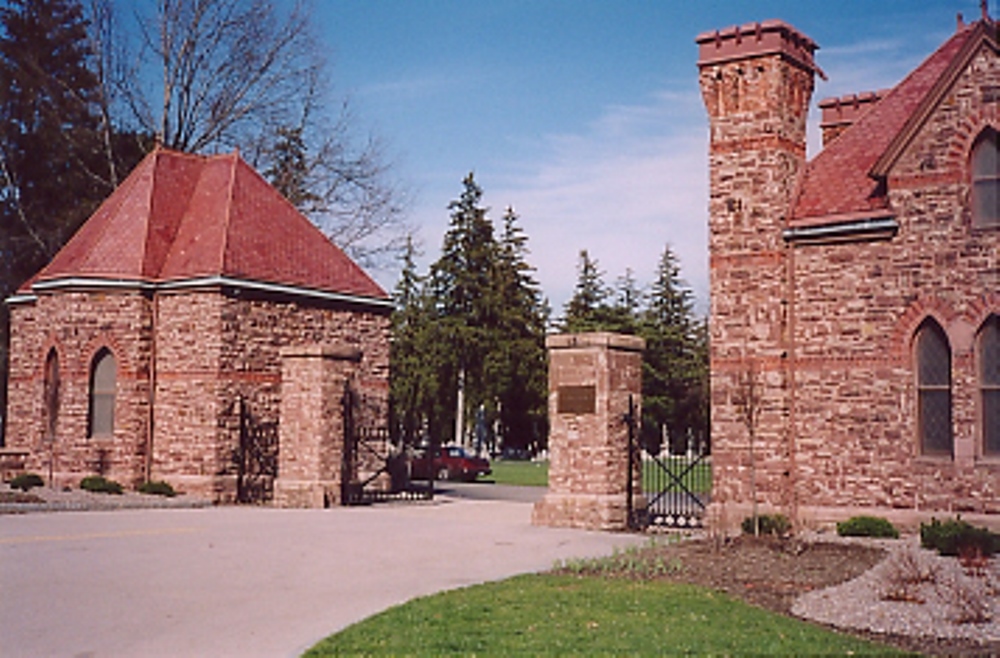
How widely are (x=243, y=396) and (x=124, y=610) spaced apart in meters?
13.3

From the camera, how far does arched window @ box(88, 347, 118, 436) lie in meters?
23.3

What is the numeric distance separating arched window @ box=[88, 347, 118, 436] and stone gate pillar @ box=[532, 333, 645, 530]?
11116mm

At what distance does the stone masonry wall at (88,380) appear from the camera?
22844 mm

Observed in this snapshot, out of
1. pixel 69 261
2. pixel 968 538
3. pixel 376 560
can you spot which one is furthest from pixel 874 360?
pixel 69 261

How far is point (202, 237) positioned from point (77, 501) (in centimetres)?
757

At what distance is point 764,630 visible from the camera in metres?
8.44

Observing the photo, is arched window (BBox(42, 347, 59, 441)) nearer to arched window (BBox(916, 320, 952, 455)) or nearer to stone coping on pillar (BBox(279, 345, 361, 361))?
stone coping on pillar (BBox(279, 345, 361, 361))

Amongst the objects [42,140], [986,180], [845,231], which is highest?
[42,140]

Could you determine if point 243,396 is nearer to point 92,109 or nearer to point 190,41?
point 190,41

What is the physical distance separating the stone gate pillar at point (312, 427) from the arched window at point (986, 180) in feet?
41.0

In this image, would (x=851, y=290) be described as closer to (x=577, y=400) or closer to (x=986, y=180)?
(x=986, y=180)

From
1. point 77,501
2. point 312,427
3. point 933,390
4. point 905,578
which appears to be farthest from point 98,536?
point 933,390

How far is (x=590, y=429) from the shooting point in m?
17.7

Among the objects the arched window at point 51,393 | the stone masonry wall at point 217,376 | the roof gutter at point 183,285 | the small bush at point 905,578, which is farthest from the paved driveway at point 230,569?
the arched window at point 51,393
